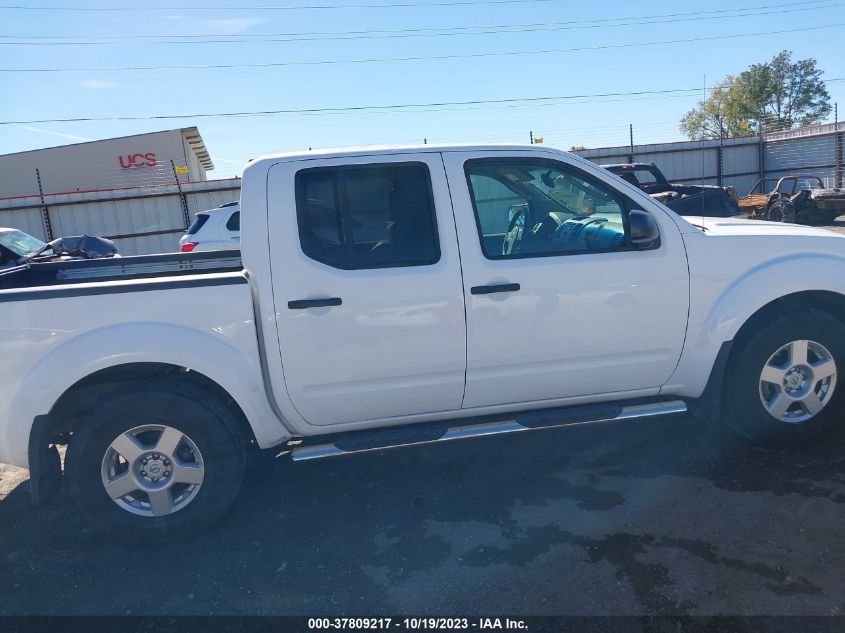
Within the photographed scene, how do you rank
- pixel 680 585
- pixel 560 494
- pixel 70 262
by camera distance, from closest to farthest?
pixel 680 585
pixel 560 494
pixel 70 262

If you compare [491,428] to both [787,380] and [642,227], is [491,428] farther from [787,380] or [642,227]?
[787,380]

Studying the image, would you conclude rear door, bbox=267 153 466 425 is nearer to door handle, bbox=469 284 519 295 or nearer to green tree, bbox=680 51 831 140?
door handle, bbox=469 284 519 295

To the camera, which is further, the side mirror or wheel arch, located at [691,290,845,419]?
wheel arch, located at [691,290,845,419]

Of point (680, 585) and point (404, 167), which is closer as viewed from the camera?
point (680, 585)

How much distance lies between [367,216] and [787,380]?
2.68m

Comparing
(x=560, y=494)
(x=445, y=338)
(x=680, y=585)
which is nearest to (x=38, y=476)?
(x=445, y=338)

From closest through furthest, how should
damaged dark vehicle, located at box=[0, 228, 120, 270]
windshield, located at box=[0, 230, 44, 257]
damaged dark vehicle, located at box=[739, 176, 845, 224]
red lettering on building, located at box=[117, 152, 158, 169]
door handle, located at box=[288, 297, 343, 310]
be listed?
1. door handle, located at box=[288, 297, 343, 310]
2. damaged dark vehicle, located at box=[0, 228, 120, 270]
3. windshield, located at box=[0, 230, 44, 257]
4. damaged dark vehicle, located at box=[739, 176, 845, 224]
5. red lettering on building, located at box=[117, 152, 158, 169]

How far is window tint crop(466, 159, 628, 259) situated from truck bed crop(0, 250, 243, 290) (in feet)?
5.60

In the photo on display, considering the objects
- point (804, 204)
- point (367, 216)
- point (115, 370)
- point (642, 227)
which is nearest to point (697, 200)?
point (804, 204)

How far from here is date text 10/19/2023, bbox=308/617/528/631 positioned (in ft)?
9.41

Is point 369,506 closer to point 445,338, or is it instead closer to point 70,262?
point 445,338

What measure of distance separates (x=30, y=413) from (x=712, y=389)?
12.3 ft

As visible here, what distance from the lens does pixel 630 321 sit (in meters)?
3.93

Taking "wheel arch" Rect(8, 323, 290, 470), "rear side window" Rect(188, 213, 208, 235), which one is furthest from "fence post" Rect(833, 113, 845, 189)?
"wheel arch" Rect(8, 323, 290, 470)
